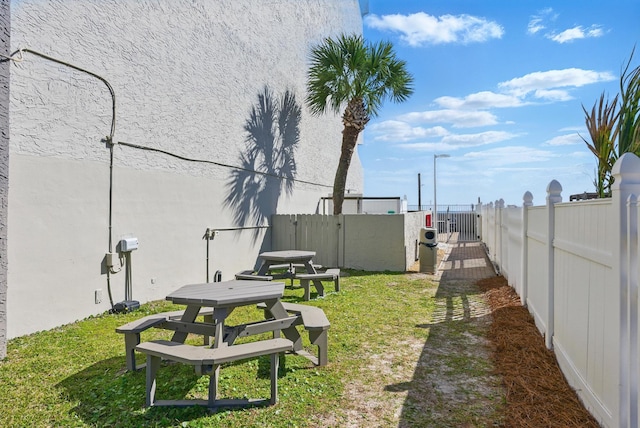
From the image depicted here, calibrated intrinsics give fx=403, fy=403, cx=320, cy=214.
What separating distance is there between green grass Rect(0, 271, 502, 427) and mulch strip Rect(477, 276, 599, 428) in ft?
0.58

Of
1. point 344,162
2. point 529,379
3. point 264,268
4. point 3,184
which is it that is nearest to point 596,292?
point 529,379

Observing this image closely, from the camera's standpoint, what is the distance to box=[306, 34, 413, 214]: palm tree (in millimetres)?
10672

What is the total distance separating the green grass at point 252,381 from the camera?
9.30ft

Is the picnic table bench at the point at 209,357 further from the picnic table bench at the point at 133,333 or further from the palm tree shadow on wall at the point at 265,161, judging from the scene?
the palm tree shadow on wall at the point at 265,161

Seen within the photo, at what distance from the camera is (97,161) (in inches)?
221

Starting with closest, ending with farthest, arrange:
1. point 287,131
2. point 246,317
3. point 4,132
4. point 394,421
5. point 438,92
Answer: point 394,421, point 4,132, point 246,317, point 287,131, point 438,92

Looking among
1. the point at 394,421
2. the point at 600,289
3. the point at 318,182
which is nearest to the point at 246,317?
the point at 394,421

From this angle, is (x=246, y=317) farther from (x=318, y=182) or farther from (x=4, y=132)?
(x=318, y=182)

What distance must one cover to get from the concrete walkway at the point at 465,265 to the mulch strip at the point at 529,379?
368 cm

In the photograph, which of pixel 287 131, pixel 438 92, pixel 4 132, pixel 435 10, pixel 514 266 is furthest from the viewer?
pixel 438 92

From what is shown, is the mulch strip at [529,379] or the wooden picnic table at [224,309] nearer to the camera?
the mulch strip at [529,379]

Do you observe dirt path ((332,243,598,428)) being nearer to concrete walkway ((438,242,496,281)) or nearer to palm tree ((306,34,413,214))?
concrete walkway ((438,242,496,281))

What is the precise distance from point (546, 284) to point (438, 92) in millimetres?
11360

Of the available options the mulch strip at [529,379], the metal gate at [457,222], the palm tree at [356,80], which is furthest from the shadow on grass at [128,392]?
the metal gate at [457,222]
